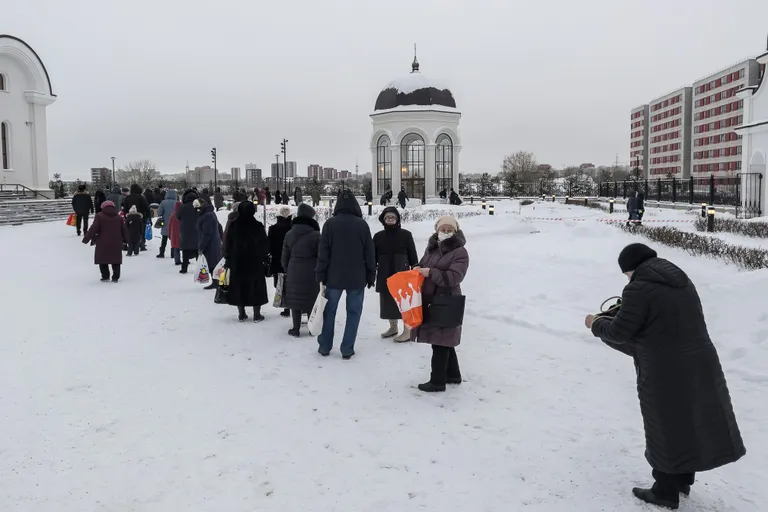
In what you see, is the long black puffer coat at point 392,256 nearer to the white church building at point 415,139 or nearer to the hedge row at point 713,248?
the hedge row at point 713,248

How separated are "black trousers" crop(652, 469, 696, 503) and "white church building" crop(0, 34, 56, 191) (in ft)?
125

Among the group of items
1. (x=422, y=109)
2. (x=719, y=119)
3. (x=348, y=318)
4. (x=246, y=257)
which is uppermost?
(x=719, y=119)

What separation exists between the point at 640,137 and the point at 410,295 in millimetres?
121972

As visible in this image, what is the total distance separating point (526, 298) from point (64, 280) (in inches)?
351

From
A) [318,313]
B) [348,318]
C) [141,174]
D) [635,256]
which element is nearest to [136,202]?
[318,313]

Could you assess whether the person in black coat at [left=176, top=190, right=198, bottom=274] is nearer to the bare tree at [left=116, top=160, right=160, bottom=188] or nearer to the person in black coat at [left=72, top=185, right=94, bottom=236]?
the person in black coat at [left=72, top=185, right=94, bottom=236]

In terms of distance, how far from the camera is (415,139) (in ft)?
129

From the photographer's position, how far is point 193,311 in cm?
938

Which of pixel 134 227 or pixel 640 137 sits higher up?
pixel 640 137

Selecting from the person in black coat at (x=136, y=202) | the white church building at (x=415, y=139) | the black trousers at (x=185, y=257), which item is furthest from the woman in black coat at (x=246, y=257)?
the white church building at (x=415, y=139)

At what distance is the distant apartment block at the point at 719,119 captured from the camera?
3118 inches

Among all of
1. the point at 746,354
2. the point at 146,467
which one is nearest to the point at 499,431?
the point at 146,467

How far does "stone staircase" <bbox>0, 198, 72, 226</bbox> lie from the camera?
26828 millimetres

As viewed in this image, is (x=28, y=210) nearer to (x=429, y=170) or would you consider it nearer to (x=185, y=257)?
(x=185, y=257)
